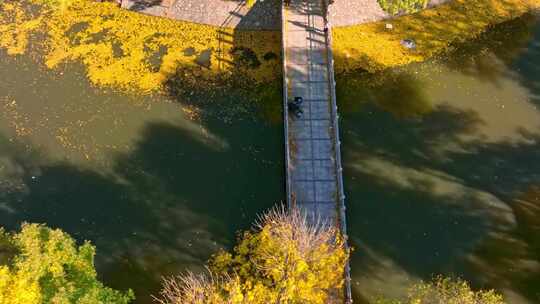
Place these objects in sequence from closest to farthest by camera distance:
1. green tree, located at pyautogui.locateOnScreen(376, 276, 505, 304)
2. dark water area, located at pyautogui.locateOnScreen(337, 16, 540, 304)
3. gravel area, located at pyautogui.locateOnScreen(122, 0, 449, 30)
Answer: green tree, located at pyautogui.locateOnScreen(376, 276, 505, 304)
dark water area, located at pyautogui.locateOnScreen(337, 16, 540, 304)
gravel area, located at pyautogui.locateOnScreen(122, 0, 449, 30)

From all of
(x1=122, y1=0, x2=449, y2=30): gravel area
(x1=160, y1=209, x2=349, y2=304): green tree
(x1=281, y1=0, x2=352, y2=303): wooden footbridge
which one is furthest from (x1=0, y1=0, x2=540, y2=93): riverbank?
(x1=160, y1=209, x2=349, y2=304): green tree

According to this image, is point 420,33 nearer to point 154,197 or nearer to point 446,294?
point 446,294

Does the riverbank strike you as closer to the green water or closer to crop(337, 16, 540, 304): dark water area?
the green water

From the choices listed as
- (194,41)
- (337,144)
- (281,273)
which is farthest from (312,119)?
(281,273)

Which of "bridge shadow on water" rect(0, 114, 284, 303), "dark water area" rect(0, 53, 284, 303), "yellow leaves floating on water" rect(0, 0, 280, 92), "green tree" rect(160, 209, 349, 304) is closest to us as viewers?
"green tree" rect(160, 209, 349, 304)

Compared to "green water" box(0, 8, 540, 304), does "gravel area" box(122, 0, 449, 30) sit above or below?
above

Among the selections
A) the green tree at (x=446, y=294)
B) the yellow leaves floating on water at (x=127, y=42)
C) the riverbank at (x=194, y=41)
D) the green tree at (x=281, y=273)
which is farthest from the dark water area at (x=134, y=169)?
the green tree at (x=446, y=294)

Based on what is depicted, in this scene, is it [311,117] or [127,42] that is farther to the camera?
[127,42]

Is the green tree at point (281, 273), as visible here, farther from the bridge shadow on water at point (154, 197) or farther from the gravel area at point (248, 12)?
the gravel area at point (248, 12)
